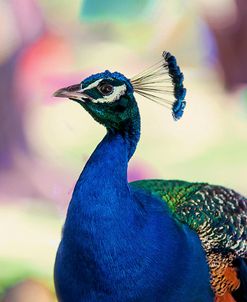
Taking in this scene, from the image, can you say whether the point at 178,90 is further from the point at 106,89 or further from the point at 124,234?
the point at 124,234

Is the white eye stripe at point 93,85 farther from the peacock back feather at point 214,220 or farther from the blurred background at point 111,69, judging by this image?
the blurred background at point 111,69

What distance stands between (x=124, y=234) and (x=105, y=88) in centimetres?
27

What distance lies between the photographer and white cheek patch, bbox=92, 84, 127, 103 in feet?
4.22

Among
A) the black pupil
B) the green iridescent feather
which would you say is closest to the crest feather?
the black pupil

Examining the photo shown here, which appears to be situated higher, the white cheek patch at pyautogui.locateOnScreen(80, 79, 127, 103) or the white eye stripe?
the white eye stripe

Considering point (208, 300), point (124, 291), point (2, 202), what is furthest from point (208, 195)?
point (2, 202)

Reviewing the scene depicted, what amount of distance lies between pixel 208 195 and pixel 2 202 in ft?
3.33

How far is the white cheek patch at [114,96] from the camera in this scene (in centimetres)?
129

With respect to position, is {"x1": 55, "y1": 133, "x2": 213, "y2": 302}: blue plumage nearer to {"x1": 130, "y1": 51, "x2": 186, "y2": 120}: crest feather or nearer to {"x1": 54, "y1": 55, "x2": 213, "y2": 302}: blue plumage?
{"x1": 54, "y1": 55, "x2": 213, "y2": 302}: blue plumage

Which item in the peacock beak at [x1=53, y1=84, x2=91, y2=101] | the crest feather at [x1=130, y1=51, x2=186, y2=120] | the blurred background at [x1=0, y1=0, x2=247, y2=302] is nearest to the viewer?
the peacock beak at [x1=53, y1=84, x2=91, y2=101]

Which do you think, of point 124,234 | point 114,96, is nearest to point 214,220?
point 124,234

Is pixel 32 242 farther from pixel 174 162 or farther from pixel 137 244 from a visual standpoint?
pixel 137 244

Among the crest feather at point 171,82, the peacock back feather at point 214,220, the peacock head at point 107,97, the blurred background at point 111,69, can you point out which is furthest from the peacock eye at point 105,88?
the blurred background at point 111,69

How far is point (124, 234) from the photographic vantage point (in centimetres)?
131
